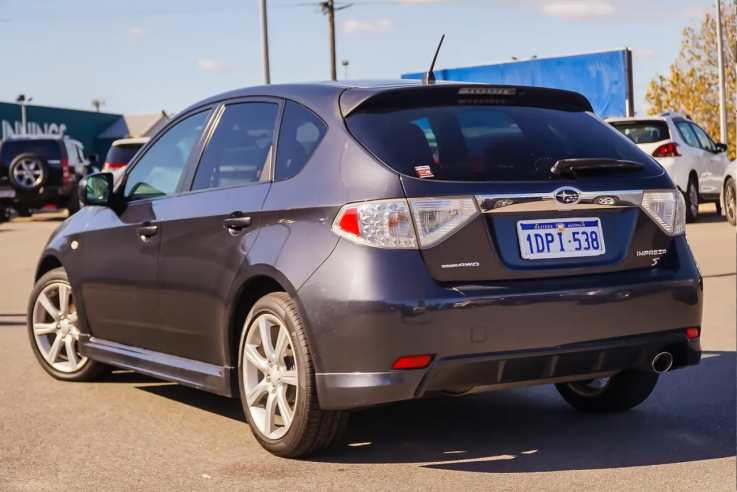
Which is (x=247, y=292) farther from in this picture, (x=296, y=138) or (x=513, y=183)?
(x=513, y=183)

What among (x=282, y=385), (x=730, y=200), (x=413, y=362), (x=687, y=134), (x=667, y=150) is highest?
(x=413, y=362)

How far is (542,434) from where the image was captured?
18.1ft

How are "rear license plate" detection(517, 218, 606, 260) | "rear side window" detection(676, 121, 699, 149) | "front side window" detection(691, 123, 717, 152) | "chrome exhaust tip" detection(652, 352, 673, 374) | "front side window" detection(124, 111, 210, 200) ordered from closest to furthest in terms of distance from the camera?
"rear license plate" detection(517, 218, 606, 260) < "chrome exhaust tip" detection(652, 352, 673, 374) < "front side window" detection(124, 111, 210, 200) < "rear side window" detection(676, 121, 699, 149) < "front side window" detection(691, 123, 717, 152)

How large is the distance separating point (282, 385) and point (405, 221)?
0.99 m

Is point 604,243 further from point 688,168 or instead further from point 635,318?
point 688,168

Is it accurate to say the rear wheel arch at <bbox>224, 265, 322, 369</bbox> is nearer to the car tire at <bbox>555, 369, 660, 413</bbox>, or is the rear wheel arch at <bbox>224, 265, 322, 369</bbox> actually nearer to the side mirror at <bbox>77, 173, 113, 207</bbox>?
the side mirror at <bbox>77, 173, 113, 207</bbox>

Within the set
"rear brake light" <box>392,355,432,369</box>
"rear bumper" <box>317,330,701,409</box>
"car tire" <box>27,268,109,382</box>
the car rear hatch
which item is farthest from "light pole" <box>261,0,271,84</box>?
"rear brake light" <box>392,355,432,369</box>

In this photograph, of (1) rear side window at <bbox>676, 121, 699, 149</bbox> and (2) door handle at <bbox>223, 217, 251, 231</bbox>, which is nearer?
(2) door handle at <bbox>223, 217, 251, 231</bbox>

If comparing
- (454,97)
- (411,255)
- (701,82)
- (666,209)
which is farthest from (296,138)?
(701,82)

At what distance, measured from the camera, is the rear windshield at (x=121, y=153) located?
1035 inches

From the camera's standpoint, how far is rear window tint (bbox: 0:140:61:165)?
89.9ft

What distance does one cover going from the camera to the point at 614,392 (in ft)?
19.4

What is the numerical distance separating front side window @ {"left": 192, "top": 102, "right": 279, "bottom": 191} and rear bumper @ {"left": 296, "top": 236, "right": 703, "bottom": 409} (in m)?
0.92

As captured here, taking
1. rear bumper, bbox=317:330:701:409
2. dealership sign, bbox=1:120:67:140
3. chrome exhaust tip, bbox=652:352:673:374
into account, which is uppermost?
rear bumper, bbox=317:330:701:409
